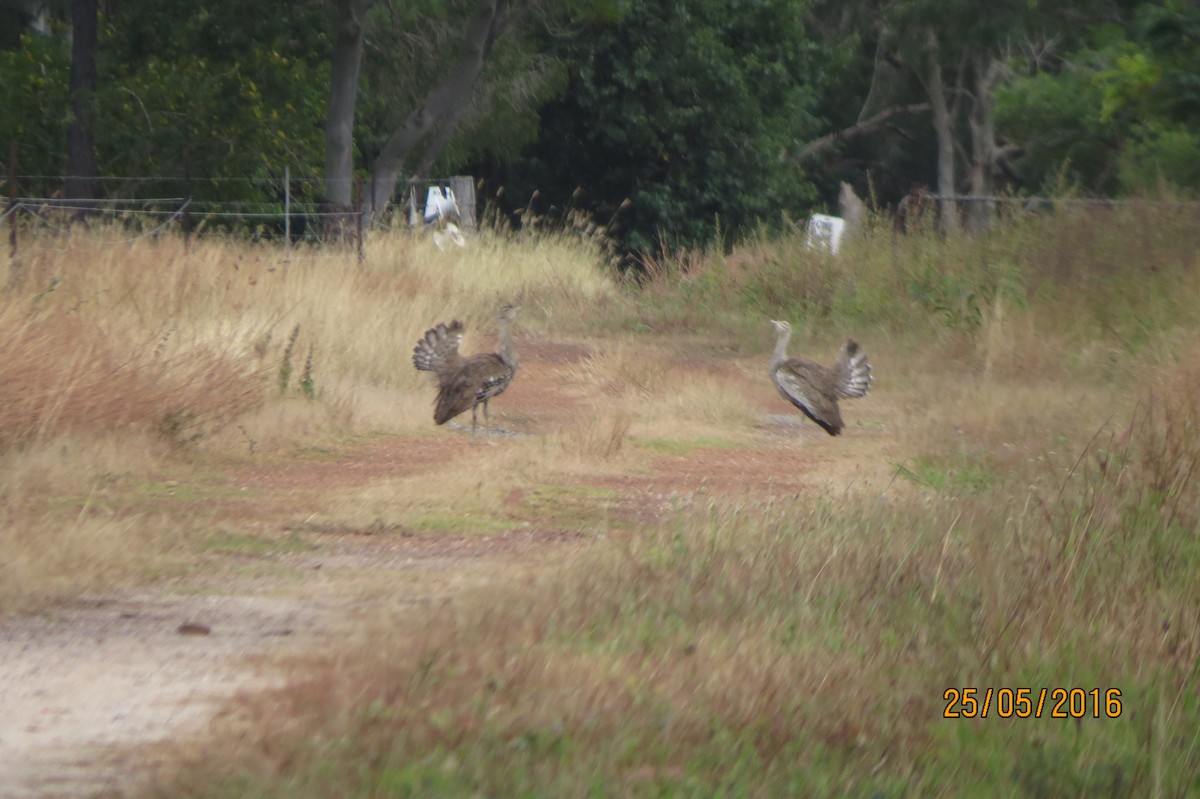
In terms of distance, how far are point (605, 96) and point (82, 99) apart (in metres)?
11.6

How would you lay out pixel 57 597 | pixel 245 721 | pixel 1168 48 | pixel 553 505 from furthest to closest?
pixel 1168 48 < pixel 553 505 < pixel 57 597 < pixel 245 721

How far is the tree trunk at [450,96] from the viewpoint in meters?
25.7

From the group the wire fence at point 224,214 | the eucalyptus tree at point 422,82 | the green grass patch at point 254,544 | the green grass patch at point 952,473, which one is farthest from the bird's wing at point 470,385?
the eucalyptus tree at point 422,82

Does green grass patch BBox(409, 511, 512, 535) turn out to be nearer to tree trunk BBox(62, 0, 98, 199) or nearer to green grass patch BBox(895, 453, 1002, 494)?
green grass patch BBox(895, 453, 1002, 494)

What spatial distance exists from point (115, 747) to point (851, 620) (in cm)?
252

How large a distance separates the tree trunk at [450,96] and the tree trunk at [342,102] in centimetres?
88

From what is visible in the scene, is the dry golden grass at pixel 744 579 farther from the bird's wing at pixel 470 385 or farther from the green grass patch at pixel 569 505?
the bird's wing at pixel 470 385

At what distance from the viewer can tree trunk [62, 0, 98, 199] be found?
2491 cm

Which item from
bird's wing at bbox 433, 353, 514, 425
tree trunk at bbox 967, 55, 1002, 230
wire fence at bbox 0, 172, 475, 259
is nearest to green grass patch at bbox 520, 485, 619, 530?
bird's wing at bbox 433, 353, 514, 425

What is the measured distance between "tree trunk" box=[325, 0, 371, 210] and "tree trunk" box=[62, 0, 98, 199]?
3.51 m

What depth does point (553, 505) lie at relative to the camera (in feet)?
28.4

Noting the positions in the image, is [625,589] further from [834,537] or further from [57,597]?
[57,597]

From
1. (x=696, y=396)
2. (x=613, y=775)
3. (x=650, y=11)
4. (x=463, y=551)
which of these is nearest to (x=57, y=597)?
(x=463, y=551)

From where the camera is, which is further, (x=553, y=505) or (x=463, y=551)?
Result: (x=553, y=505)
